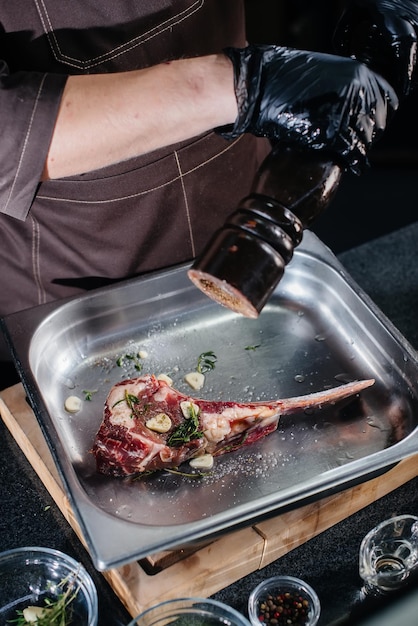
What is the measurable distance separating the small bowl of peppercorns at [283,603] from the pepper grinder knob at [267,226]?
52 cm

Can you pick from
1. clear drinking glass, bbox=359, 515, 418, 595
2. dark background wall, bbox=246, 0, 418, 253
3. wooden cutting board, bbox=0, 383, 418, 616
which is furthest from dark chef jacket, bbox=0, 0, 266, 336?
dark background wall, bbox=246, 0, 418, 253

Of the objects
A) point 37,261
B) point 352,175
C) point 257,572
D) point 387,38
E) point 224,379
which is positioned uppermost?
point 387,38

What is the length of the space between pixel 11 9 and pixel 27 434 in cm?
94

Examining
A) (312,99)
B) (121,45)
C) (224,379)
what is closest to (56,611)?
(224,379)

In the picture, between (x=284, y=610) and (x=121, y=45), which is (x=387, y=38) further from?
(x=284, y=610)

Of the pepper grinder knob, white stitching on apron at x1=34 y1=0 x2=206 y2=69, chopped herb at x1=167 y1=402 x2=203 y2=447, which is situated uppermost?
white stitching on apron at x1=34 y1=0 x2=206 y2=69

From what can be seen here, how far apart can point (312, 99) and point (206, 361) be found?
737 millimetres

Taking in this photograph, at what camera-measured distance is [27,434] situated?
1.81 meters

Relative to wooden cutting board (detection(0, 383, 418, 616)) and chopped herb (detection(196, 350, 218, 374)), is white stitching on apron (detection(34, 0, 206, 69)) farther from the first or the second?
wooden cutting board (detection(0, 383, 418, 616))

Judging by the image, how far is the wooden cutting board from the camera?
1.53 metres

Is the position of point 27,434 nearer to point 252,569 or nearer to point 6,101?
point 252,569

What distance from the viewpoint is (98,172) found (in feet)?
6.68

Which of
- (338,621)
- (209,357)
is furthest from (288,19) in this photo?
(338,621)

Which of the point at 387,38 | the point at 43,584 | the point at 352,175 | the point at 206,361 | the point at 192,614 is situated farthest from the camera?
the point at 352,175
